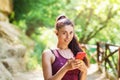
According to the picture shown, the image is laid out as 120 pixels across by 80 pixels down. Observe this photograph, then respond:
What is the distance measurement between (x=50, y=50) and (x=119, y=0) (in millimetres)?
11177

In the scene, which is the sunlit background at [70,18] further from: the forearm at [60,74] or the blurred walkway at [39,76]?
the forearm at [60,74]

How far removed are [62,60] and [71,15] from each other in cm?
1597

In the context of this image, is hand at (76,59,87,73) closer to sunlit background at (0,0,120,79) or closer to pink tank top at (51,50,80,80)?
pink tank top at (51,50,80,80)

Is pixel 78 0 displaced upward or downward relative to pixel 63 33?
upward

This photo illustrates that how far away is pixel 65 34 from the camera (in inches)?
90.0

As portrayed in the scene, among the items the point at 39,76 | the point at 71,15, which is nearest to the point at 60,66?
the point at 39,76

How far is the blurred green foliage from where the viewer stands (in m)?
15.3

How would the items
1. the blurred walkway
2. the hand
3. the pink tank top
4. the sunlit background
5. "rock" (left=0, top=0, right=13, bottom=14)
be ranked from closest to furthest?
the hand → the pink tank top → the blurred walkway → "rock" (left=0, top=0, right=13, bottom=14) → the sunlit background

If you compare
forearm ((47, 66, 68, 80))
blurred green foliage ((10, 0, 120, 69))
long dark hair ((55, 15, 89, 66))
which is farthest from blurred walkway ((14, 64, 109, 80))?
forearm ((47, 66, 68, 80))

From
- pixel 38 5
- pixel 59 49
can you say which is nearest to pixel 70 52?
pixel 59 49

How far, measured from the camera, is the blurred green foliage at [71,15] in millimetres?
15328

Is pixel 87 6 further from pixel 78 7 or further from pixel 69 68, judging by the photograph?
pixel 69 68

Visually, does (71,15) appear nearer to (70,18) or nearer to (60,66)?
(70,18)

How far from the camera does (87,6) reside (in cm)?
1619
